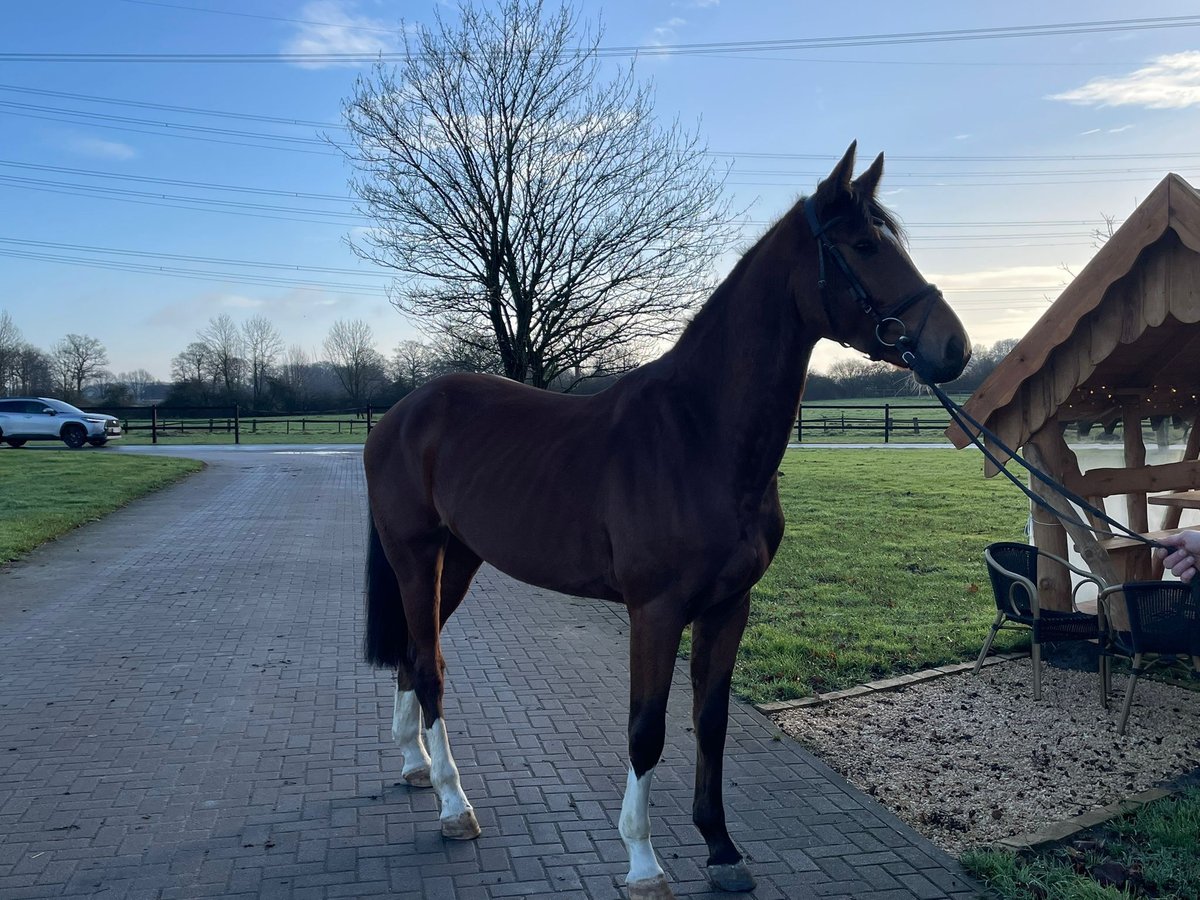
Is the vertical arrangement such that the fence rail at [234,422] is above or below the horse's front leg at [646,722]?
above

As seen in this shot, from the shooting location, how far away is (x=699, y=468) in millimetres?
3164

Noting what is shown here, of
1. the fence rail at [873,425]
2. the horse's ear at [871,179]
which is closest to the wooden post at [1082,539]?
the horse's ear at [871,179]

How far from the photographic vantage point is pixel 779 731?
4.91 m

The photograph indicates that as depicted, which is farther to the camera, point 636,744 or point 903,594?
point 903,594

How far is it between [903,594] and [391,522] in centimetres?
587

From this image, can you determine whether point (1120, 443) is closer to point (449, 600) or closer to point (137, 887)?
point (449, 600)

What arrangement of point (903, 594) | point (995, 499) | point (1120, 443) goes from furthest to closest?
point (995, 499)
point (903, 594)
point (1120, 443)

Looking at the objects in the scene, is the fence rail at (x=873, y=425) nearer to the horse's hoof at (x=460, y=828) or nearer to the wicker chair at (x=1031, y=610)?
the wicker chair at (x=1031, y=610)

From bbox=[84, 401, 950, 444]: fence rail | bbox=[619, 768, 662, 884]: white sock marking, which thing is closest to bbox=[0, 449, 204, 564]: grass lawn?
bbox=[619, 768, 662, 884]: white sock marking

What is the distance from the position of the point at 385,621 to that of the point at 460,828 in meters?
1.14

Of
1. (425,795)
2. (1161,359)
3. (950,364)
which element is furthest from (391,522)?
(1161,359)

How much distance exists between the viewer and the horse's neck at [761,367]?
123 inches

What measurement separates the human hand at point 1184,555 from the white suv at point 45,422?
108ft

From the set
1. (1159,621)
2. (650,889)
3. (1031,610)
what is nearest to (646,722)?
(650,889)
